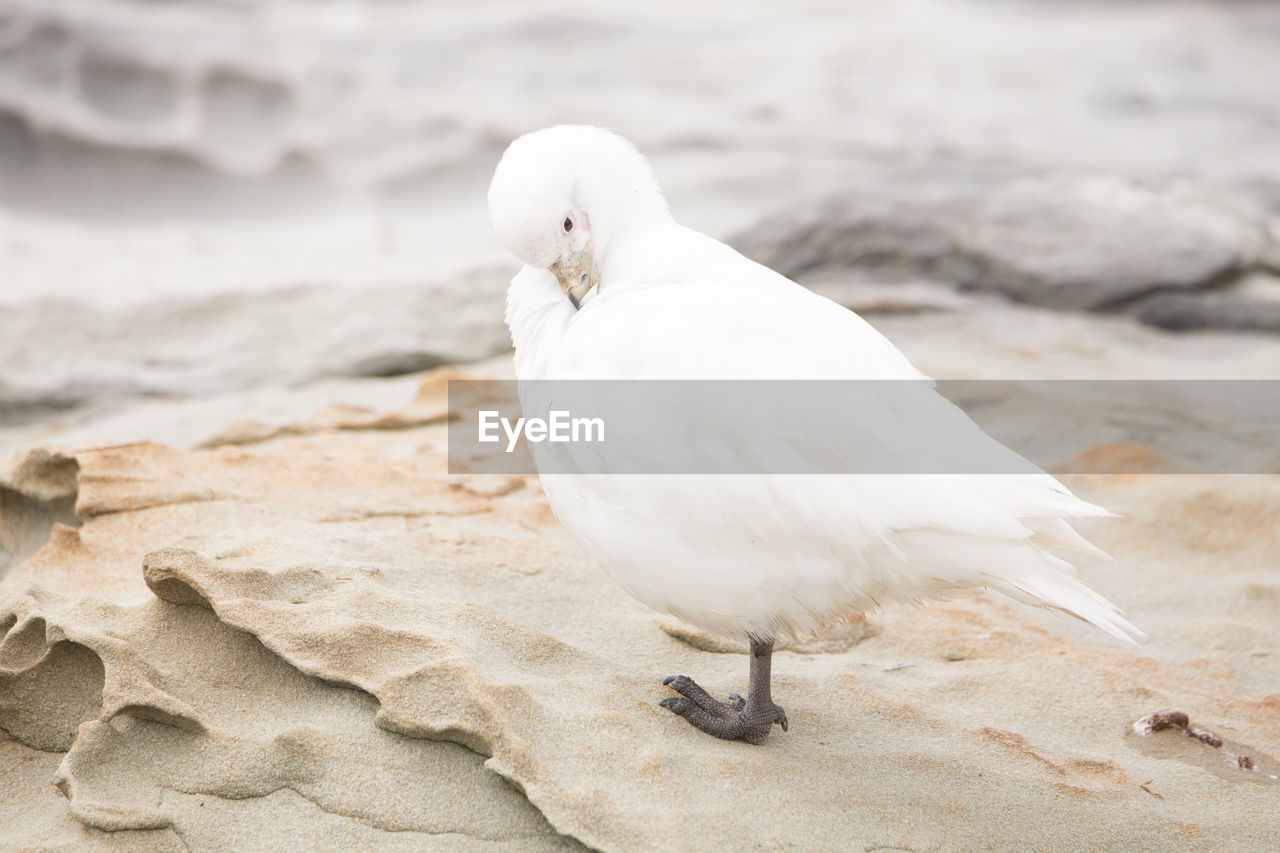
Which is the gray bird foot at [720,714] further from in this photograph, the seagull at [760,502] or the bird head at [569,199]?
the bird head at [569,199]

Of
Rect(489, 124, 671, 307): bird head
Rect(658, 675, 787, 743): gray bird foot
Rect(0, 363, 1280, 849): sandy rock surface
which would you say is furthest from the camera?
Rect(489, 124, 671, 307): bird head

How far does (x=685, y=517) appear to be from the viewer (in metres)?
2.75

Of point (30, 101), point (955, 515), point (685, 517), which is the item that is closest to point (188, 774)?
point (685, 517)

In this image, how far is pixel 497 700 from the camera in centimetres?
264

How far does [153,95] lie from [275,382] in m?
4.45

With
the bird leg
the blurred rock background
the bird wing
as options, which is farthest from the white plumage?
the blurred rock background

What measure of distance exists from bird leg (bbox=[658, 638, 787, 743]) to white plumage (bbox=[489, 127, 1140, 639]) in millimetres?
119

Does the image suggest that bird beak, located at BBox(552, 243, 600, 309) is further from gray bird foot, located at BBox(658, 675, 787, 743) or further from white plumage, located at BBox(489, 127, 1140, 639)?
gray bird foot, located at BBox(658, 675, 787, 743)

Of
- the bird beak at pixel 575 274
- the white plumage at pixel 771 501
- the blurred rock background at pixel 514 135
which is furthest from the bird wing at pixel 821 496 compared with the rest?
the blurred rock background at pixel 514 135

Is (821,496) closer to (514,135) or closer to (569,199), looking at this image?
(569,199)

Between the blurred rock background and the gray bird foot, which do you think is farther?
the blurred rock background

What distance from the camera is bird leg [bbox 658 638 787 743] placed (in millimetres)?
2916

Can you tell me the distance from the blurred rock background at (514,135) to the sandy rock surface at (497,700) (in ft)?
→ 8.96

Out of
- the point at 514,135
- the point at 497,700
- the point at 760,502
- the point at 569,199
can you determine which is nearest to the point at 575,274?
the point at 569,199
